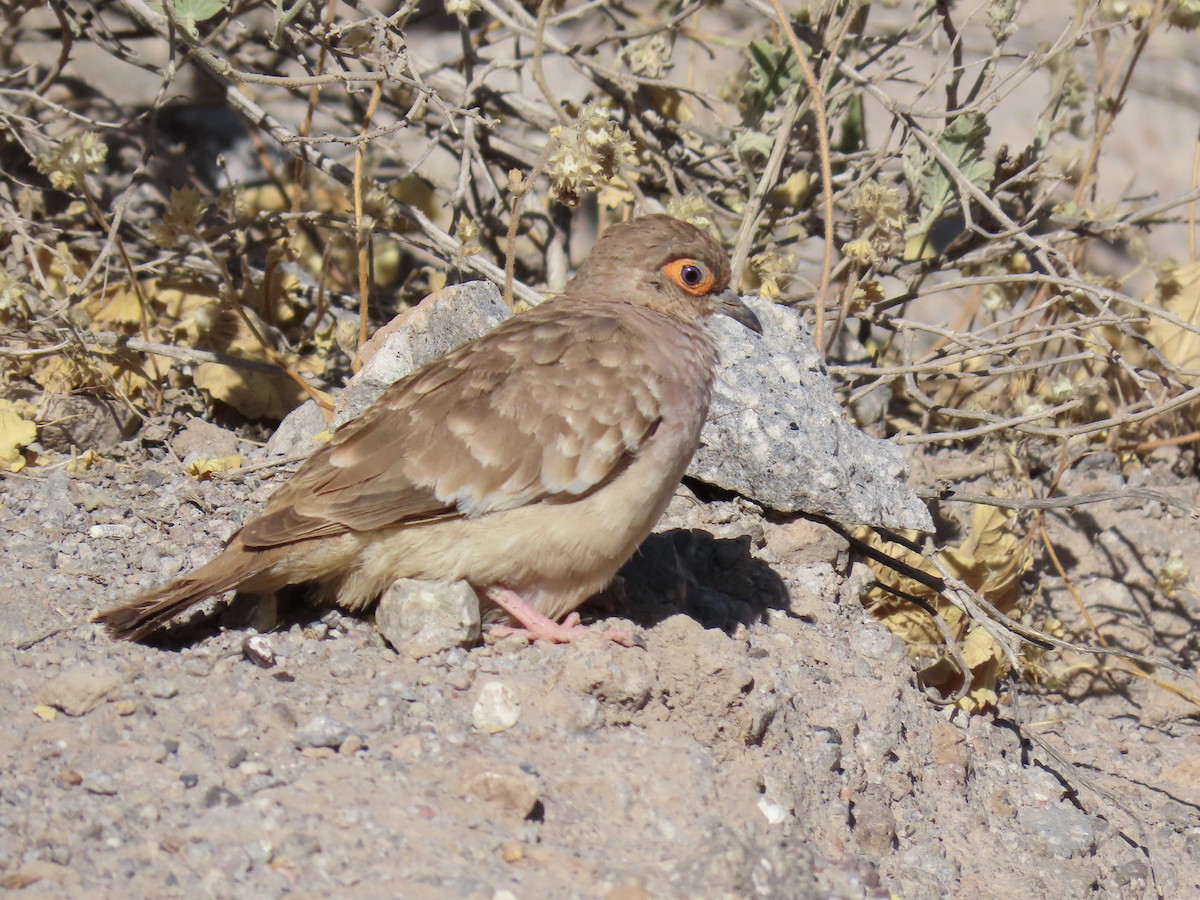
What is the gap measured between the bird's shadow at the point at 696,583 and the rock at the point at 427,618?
25.2 inches

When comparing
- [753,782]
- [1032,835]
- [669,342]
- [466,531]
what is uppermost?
[669,342]

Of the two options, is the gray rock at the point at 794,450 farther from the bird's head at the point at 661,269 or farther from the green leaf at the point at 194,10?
the green leaf at the point at 194,10

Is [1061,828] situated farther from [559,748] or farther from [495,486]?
[495,486]

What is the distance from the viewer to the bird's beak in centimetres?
488

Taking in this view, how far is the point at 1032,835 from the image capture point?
4535 mm

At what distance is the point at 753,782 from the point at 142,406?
3.10 meters

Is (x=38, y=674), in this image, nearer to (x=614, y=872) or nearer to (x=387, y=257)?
(x=614, y=872)

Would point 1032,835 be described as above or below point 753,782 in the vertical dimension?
below

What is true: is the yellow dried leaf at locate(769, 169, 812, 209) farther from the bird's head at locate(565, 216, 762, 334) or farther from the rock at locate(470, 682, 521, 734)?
the rock at locate(470, 682, 521, 734)

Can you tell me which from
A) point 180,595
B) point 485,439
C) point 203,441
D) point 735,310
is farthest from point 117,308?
point 735,310

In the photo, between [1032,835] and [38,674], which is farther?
[1032,835]

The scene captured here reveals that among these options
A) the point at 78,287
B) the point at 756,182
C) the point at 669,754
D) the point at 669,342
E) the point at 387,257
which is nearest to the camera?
the point at 669,754

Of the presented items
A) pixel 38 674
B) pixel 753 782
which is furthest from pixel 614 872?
pixel 38 674

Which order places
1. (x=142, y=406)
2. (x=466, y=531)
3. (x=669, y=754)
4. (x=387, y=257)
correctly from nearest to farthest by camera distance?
(x=669, y=754), (x=466, y=531), (x=142, y=406), (x=387, y=257)
